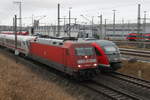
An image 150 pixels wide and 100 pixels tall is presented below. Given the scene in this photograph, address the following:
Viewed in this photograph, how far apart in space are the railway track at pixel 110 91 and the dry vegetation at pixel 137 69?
4.78 meters

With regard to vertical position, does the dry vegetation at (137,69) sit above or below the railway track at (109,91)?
above

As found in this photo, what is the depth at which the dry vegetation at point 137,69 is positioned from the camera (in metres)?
19.9

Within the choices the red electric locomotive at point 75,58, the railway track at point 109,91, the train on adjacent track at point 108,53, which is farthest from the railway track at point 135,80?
the red electric locomotive at point 75,58

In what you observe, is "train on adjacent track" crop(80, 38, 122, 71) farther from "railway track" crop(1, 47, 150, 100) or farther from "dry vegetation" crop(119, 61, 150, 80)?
"railway track" crop(1, 47, 150, 100)

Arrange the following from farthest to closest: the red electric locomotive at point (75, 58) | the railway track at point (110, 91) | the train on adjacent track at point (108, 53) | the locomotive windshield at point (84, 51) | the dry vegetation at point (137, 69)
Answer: the dry vegetation at point (137, 69) → the train on adjacent track at point (108, 53) → the locomotive windshield at point (84, 51) → the red electric locomotive at point (75, 58) → the railway track at point (110, 91)

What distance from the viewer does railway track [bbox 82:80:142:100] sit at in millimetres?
13779

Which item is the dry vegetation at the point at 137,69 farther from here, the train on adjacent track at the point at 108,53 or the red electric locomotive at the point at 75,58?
the red electric locomotive at the point at 75,58

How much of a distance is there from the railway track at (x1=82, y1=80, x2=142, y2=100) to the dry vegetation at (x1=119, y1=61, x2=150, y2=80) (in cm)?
478

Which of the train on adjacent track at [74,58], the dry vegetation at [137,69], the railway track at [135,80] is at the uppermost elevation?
the train on adjacent track at [74,58]

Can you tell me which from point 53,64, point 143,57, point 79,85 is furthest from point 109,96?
point 143,57

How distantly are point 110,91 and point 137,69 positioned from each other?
279 inches

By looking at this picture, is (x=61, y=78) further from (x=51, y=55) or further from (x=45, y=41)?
(x=45, y=41)

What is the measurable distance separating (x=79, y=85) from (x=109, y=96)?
3439 millimetres

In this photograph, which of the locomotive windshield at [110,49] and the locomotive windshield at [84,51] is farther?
the locomotive windshield at [110,49]
